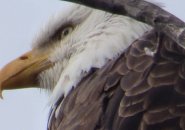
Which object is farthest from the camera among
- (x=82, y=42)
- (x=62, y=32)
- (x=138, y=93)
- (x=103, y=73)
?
(x=62, y=32)

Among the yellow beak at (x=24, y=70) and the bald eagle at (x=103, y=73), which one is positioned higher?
the bald eagle at (x=103, y=73)

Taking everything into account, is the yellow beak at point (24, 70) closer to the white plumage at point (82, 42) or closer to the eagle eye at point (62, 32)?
the white plumage at point (82, 42)

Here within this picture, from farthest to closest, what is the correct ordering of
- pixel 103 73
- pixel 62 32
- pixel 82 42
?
1. pixel 62 32
2. pixel 82 42
3. pixel 103 73

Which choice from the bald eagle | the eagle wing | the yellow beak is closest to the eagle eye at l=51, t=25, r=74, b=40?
the bald eagle

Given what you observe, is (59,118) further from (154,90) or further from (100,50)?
(154,90)

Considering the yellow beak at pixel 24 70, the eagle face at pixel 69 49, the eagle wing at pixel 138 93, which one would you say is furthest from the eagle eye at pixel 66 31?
the eagle wing at pixel 138 93

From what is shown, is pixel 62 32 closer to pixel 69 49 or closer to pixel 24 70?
pixel 69 49

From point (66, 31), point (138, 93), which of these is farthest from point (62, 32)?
point (138, 93)
